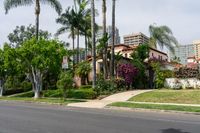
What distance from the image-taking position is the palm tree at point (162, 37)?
5141 cm

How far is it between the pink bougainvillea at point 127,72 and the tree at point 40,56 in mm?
6559

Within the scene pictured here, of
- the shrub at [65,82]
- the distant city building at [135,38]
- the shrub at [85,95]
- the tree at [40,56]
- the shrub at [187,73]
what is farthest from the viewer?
the distant city building at [135,38]

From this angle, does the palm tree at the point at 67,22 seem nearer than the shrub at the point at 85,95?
No

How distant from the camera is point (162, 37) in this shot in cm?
5197

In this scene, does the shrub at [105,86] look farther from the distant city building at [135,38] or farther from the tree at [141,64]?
the distant city building at [135,38]

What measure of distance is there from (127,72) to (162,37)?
1869 cm

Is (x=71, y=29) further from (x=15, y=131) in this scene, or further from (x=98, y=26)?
(x=15, y=131)

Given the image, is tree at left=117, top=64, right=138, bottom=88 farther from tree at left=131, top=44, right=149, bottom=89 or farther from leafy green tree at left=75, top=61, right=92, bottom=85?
leafy green tree at left=75, top=61, right=92, bottom=85

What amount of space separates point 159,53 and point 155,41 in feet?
26.3

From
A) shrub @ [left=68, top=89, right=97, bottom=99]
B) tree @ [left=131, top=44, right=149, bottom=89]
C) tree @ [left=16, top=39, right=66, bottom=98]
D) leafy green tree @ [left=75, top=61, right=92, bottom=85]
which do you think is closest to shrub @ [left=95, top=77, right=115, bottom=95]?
shrub @ [left=68, top=89, right=97, bottom=99]

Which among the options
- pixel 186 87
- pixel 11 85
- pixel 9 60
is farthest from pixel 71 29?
pixel 186 87

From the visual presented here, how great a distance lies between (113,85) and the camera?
106ft

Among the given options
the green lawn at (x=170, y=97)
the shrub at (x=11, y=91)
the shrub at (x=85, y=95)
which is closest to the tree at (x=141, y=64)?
the shrub at (x=85, y=95)

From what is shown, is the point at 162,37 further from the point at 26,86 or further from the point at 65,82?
the point at 65,82
